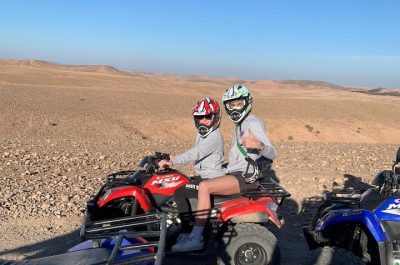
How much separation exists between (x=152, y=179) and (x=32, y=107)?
23.4 m

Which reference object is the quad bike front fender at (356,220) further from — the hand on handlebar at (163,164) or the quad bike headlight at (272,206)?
the hand on handlebar at (163,164)

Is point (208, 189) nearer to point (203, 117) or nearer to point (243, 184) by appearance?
A: point (243, 184)

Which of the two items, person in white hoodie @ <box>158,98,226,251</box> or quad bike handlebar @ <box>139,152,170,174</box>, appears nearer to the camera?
person in white hoodie @ <box>158,98,226,251</box>

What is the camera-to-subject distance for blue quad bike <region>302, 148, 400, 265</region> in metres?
4.51

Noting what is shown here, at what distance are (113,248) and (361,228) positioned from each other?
273 cm

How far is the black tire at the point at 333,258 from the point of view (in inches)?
180

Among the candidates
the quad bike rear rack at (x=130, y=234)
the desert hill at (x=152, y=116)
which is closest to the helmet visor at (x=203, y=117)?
the quad bike rear rack at (x=130, y=234)

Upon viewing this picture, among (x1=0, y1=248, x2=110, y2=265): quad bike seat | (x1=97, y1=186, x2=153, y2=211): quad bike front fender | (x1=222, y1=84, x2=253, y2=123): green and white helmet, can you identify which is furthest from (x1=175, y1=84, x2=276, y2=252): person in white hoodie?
(x1=0, y1=248, x2=110, y2=265): quad bike seat

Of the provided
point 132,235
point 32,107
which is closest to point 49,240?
point 132,235

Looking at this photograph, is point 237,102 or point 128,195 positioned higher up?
point 237,102

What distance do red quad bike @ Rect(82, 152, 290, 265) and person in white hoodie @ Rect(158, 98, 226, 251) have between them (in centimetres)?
9

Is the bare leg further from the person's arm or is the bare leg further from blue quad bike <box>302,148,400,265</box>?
blue quad bike <box>302,148,400,265</box>

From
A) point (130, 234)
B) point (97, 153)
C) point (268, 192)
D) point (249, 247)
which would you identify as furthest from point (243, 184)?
point (97, 153)

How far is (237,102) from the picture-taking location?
5926 millimetres
